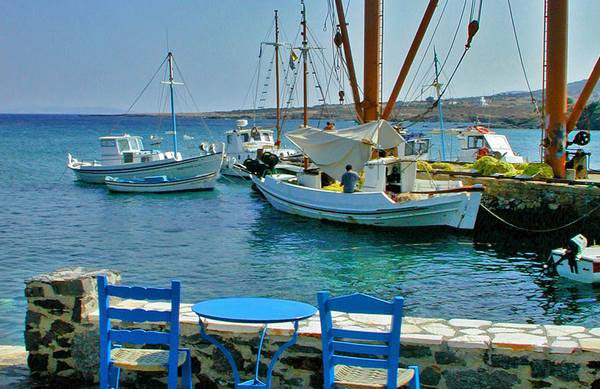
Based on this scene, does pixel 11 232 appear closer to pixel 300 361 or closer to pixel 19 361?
pixel 19 361

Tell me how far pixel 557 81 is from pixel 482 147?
12752 millimetres

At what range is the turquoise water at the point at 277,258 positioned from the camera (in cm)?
1470

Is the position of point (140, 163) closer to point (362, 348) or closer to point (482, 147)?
point (482, 147)

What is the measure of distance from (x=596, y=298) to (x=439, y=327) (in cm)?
995

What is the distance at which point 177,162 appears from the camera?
39.8m

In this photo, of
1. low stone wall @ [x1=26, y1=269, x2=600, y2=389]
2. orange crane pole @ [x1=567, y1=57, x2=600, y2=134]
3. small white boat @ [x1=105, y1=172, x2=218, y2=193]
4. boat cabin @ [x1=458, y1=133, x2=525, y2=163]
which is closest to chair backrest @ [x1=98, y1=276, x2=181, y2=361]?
low stone wall @ [x1=26, y1=269, x2=600, y2=389]

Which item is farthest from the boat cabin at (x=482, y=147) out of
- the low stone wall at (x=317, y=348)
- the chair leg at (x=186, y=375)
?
the chair leg at (x=186, y=375)

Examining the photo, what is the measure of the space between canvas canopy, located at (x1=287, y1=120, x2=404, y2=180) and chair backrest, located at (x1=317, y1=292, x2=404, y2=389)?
20.3 metres

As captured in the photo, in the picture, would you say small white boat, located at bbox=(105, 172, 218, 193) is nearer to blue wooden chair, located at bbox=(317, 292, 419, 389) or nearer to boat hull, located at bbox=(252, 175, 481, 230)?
boat hull, located at bbox=(252, 175, 481, 230)

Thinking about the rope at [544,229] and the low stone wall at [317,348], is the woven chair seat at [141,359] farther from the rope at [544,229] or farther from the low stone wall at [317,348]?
the rope at [544,229]

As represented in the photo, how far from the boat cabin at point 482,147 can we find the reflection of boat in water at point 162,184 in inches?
532

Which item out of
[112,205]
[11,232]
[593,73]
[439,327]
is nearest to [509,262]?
[593,73]

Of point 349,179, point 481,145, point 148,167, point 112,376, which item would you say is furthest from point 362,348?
point 148,167

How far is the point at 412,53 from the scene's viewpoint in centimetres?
2717
